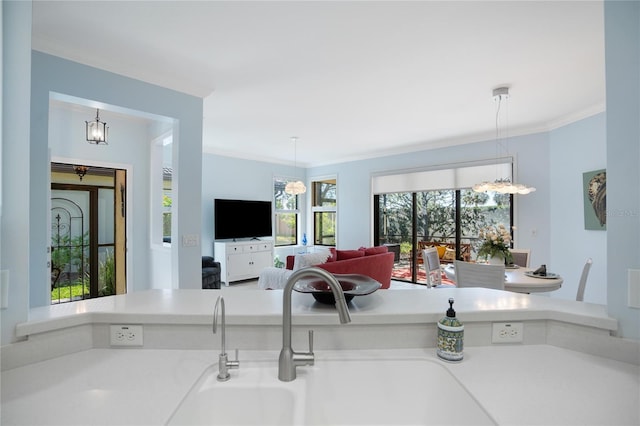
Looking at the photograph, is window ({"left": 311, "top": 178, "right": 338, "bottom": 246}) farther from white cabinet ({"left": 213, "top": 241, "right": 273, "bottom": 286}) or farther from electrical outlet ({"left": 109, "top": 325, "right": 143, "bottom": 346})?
electrical outlet ({"left": 109, "top": 325, "right": 143, "bottom": 346})

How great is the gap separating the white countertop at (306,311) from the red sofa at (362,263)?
2085 millimetres

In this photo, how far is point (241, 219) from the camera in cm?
600

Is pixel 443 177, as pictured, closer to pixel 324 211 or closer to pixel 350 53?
pixel 324 211

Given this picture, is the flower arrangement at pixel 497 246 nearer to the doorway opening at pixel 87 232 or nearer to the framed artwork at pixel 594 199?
the framed artwork at pixel 594 199

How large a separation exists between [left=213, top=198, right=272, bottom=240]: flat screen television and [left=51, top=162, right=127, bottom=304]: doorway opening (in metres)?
1.60

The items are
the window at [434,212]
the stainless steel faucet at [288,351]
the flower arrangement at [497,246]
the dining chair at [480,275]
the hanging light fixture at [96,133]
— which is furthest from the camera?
the window at [434,212]

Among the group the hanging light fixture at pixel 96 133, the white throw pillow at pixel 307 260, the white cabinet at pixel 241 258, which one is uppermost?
the hanging light fixture at pixel 96 133

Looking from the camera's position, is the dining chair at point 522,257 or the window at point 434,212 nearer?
the dining chair at point 522,257

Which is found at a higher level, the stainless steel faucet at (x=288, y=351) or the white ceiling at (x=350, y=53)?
the white ceiling at (x=350, y=53)

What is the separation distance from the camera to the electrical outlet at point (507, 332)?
3.74 ft

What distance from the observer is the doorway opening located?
412cm

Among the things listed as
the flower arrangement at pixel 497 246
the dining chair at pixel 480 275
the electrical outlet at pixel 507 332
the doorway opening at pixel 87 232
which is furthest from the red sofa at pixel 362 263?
the doorway opening at pixel 87 232

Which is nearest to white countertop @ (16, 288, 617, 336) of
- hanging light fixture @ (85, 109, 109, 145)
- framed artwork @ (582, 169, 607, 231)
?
hanging light fixture @ (85, 109, 109, 145)

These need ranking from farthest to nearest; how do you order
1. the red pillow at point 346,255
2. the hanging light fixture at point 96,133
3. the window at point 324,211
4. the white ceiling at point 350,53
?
the window at point 324,211 < the red pillow at point 346,255 < the hanging light fixture at point 96,133 < the white ceiling at point 350,53
